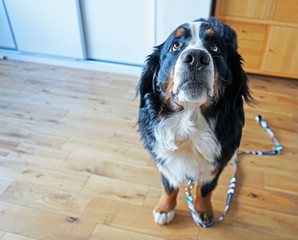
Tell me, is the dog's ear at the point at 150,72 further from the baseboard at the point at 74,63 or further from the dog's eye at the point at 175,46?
the baseboard at the point at 74,63

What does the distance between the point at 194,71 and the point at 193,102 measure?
123 mm

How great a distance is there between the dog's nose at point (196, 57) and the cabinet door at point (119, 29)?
5.32 ft

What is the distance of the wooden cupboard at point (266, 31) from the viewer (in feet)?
7.04

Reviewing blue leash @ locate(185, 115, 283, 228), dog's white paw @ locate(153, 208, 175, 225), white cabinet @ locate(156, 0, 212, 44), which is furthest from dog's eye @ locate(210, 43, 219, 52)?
white cabinet @ locate(156, 0, 212, 44)

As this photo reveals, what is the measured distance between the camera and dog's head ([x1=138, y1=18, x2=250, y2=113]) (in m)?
0.89

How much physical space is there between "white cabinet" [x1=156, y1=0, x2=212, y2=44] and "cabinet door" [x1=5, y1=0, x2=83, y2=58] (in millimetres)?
809

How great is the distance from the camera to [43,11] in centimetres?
254

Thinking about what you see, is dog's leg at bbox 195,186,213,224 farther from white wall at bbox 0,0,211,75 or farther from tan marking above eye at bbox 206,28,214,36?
white wall at bbox 0,0,211,75

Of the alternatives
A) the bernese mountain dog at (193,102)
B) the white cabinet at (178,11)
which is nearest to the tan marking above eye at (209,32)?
the bernese mountain dog at (193,102)

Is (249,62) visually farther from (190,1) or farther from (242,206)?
(242,206)

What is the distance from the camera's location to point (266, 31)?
7.46 ft

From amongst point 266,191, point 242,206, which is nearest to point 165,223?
point 242,206

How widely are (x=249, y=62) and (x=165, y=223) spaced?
178 cm

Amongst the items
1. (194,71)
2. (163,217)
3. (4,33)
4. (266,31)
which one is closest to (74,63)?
(4,33)
